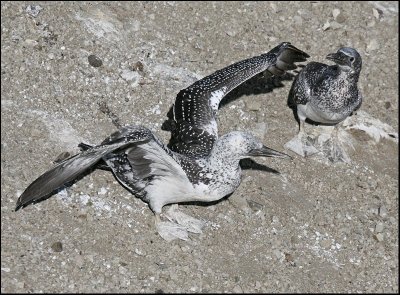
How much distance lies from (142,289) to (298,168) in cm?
321

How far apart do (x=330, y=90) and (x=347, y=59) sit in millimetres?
484

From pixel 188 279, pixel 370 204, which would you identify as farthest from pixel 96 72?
pixel 370 204

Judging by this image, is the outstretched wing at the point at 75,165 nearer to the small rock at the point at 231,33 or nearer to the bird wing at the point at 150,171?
the bird wing at the point at 150,171

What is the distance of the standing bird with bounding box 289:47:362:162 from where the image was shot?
433 inches

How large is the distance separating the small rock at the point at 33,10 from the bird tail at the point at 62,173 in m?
3.50

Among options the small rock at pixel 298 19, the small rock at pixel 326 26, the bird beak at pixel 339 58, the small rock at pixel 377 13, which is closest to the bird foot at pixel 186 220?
the bird beak at pixel 339 58

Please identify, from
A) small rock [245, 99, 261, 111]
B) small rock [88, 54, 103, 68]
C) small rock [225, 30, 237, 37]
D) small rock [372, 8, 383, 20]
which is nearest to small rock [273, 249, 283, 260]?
small rock [245, 99, 261, 111]

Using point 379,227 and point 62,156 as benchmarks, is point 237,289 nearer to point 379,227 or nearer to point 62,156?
point 379,227

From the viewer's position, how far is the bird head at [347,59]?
10930 millimetres

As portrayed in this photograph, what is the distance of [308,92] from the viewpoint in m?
11.2

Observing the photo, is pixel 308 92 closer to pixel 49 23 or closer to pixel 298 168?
pixel 298 168

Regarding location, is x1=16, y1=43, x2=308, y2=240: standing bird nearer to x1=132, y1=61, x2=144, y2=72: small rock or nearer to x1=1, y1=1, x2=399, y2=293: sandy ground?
x1=1, y1=1, x2=399, y2=293: sandy ground

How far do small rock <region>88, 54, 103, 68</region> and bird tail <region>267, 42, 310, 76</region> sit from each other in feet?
7.98

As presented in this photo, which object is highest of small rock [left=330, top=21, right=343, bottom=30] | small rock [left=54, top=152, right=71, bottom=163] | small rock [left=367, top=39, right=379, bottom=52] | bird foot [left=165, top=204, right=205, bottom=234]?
small rock [left=330, top=21, right=343, bottom=30]
